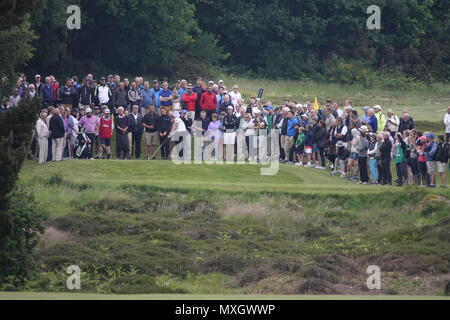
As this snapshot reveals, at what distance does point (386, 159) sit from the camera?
1375 inches

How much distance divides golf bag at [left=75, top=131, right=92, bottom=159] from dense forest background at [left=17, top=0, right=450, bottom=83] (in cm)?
2068

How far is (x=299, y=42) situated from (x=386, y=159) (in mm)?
39491

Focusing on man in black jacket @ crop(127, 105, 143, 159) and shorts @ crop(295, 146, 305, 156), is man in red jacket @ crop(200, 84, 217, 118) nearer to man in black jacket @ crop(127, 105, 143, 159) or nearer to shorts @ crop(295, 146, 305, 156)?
man in black jacket @ crop(127, 105, 143, 159)

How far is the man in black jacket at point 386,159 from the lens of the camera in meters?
34.6

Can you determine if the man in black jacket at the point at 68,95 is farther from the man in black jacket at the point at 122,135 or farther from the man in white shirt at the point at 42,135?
the man in white shirt at the point at 42,135

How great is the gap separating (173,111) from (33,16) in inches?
475

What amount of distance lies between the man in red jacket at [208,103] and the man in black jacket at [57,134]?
502cm

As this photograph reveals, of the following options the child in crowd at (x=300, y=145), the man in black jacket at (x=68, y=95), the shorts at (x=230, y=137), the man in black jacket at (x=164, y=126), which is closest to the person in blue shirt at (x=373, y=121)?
the child in crowd at (x=300, y=145)

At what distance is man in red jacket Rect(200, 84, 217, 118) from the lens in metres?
39.0

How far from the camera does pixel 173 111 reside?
39.1 m

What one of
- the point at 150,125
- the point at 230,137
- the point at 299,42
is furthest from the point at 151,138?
the point at 299,42

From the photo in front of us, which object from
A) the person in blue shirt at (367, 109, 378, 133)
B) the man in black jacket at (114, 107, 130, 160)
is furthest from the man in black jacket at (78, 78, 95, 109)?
the person in blue shirt at (367, 109, 378, 133)
